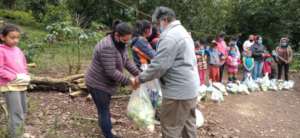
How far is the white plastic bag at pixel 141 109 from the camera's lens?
15.1 ft

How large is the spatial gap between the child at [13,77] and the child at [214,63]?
5222mm

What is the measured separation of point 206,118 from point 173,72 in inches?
106

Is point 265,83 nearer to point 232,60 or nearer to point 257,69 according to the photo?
point 257,69

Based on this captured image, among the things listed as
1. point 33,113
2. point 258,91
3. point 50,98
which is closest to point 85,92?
point 50,98

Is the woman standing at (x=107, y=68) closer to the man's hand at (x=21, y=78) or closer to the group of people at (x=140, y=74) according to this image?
the group of people at (x=140, y=74)

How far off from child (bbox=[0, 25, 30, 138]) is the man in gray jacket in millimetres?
1299

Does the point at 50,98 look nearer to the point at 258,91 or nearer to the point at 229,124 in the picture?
the point at 229,124

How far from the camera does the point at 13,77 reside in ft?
12.9

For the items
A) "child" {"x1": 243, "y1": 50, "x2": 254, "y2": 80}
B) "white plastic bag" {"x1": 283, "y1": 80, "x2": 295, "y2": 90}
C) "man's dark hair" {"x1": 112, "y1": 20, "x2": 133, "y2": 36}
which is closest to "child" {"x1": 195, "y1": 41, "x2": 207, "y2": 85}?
"child" {"x1": 243, "y1": 50, "x2": 254, "y2": 80}

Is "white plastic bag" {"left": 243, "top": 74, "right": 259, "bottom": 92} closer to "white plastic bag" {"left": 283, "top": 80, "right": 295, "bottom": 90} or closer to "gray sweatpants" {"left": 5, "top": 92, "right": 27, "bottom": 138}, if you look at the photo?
"white plastic bag" {"left": 283, "top": 80, "right": 295, "bottom": 90}

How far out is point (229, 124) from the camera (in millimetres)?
6309

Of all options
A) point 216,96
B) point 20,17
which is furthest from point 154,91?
point 20,17

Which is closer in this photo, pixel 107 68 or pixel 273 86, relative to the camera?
pixel 107 68

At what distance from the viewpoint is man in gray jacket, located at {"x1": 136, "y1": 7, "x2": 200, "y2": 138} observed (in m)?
3.75
